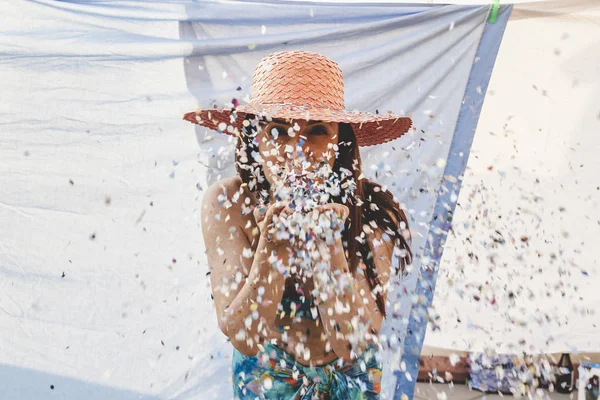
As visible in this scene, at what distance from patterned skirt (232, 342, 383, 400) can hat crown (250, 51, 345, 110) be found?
61 cm

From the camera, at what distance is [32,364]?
211cm

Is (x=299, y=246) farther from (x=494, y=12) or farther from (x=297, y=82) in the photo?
(x=494, y=12)

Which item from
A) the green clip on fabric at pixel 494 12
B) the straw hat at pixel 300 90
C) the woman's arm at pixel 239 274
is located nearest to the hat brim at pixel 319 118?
the straw hat at pixel 300 90

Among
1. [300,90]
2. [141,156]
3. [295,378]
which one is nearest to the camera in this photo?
[295,378]

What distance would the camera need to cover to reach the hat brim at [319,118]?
1421mm

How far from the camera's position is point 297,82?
153 centimetres

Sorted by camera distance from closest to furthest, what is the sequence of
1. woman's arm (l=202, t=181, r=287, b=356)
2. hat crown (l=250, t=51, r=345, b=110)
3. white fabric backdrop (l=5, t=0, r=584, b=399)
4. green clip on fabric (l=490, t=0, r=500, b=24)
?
woman's arm (l=202, t=181, r=287, b=356) → hat crown (l=250, t=51, r=345, b=110) → white fabric backdrop (l=5, t=0, r=584, b=399) → green clip on fabric (l=490, t=0, r=500, b=24)

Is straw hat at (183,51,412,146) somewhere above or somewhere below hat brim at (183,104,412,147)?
above

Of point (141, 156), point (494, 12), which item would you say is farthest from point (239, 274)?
point (494, 12)

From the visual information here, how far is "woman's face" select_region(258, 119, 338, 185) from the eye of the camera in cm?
142

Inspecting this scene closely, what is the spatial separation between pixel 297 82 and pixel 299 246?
42 centimetres

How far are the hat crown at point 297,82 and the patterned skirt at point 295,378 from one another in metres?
0.61

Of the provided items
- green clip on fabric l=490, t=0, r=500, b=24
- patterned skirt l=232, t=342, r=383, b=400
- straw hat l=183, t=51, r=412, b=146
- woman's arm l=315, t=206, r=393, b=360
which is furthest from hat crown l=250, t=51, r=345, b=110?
green clip on fabric l=490, t=0, r=500, b=24

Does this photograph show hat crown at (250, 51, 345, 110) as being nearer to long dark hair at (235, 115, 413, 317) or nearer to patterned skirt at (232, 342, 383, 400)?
long dark hair at (235, 115, 413, 317)
